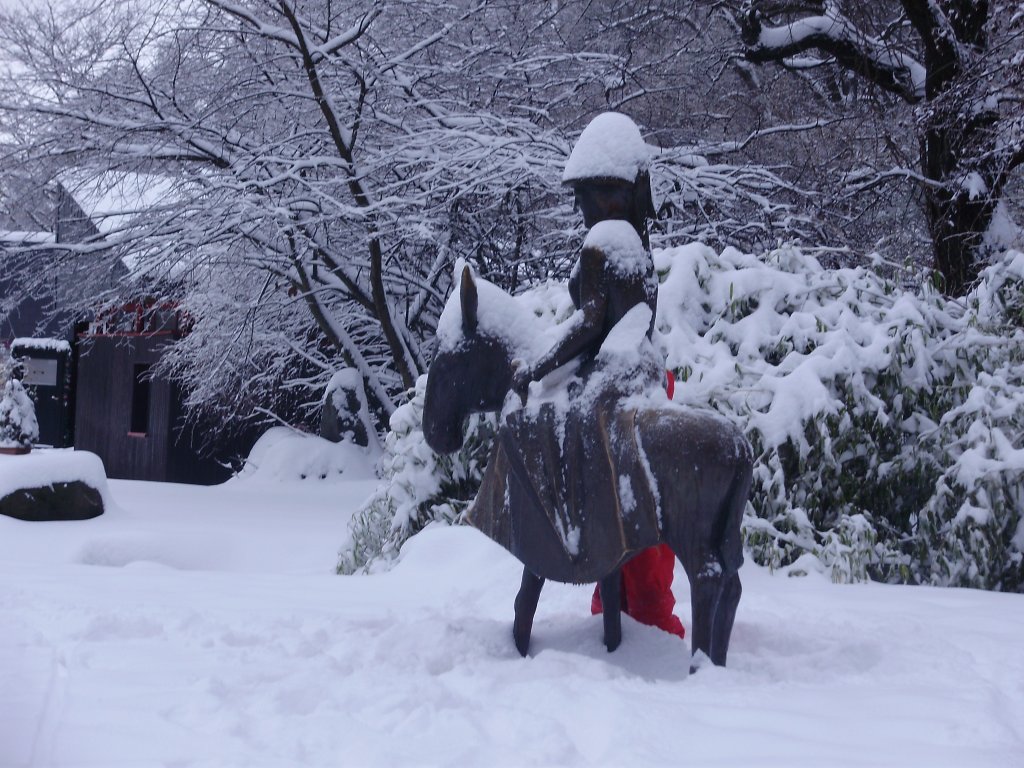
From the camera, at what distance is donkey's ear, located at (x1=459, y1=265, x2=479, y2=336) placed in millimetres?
3480

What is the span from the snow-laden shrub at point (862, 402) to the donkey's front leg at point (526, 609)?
86.7 inches

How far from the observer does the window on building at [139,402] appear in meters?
16.2

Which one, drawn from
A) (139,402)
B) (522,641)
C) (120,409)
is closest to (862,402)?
(522,641)

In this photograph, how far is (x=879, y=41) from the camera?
9.21 m

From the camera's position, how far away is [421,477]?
6.87 metres

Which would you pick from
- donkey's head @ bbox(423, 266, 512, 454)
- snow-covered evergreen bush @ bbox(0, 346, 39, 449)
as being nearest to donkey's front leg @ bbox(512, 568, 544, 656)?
donkey's head @ bbox(423, 266, 512, 454)

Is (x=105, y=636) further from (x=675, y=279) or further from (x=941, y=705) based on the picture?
(x=675, y=279)

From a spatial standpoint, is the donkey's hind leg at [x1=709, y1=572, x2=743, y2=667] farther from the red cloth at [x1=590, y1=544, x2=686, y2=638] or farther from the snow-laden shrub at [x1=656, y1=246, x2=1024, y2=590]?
the snow-laden shrub at [x1=656, y1=246, x2=1024, y2=590]

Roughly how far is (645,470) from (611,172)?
114cm

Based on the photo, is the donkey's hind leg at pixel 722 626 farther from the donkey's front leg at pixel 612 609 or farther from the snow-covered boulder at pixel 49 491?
the snow-covered boulder at pixel 49 491

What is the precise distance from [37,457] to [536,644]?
8194 millimetres

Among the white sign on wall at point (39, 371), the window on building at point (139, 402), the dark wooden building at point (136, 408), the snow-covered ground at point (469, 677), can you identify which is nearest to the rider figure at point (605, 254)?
the snow-covered ground at point (469, 677)

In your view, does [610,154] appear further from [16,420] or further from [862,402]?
[16,420]

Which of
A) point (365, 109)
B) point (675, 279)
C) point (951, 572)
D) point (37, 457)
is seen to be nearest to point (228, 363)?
point (37, 457)
